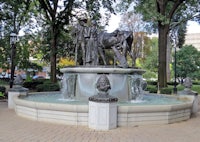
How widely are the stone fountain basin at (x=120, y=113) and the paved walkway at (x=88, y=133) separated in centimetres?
30

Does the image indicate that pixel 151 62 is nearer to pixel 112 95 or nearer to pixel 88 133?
pixel 112 95

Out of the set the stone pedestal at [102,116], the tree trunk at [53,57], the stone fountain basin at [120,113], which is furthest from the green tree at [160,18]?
the stone pedestal at [102,116]

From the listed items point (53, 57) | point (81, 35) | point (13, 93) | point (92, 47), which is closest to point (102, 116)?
point (92, 47)

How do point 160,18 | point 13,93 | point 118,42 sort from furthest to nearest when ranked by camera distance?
point 160,18 → point 118,42 → point 13,93

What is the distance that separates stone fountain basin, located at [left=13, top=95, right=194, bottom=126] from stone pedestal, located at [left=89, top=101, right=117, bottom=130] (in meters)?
0.36

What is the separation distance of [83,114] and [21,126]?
1906mm

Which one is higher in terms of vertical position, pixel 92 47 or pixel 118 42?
pixel 118 42

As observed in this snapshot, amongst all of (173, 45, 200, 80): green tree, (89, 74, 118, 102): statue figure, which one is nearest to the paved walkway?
(89, 74, 118, 102): statue figure

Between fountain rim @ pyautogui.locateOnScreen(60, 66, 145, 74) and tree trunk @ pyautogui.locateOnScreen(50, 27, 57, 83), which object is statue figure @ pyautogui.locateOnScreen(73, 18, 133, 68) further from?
tree trunk @ pyautogui.locateOnScreen(50, 27, 57, 83)

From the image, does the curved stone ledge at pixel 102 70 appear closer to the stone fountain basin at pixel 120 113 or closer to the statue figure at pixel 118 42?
the statue figure at pixel 118 42

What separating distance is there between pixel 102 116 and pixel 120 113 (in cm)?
74

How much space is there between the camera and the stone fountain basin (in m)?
9.88

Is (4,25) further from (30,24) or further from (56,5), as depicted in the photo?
(56,5)

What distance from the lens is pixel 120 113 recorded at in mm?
9812
